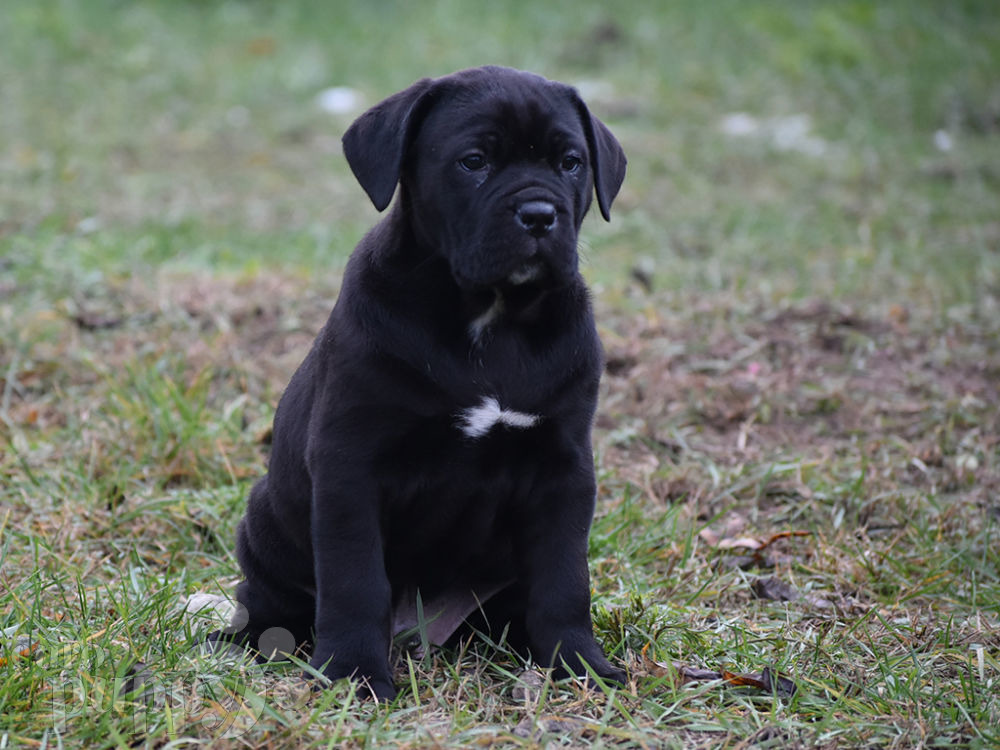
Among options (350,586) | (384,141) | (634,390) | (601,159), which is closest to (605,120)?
(634,390)

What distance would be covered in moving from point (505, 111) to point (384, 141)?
32cm

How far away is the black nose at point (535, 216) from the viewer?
2805 mm

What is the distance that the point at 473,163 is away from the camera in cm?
293

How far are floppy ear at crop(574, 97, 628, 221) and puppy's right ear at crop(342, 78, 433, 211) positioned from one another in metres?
0.43

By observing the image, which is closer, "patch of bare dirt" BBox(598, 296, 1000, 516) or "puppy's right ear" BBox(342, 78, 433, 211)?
"puppy's right ear" BBox(342, 78, 433, 211)

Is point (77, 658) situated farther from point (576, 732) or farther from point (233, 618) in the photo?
point (576, 732)

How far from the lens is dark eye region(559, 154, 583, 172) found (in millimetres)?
3012

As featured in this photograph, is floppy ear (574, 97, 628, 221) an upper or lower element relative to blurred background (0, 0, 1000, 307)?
upper

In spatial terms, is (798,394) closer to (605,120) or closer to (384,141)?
(384,141)

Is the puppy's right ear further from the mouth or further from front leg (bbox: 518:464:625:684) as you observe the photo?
front leg (bbox: 518:464:625:684)

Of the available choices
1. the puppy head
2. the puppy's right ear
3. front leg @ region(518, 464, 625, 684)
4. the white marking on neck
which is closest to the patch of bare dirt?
front leg @ region(518, 464, 625, 684)

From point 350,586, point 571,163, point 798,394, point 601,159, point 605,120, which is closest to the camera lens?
point 350,586

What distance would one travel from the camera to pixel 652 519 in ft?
13.5

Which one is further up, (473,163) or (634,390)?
(473,163)
